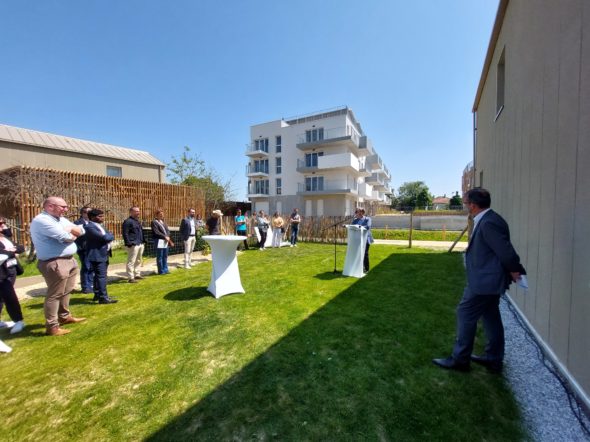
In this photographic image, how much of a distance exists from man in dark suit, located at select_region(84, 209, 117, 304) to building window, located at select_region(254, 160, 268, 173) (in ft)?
101

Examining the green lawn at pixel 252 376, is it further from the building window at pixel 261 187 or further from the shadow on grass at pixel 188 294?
the building window at pixel 261 187

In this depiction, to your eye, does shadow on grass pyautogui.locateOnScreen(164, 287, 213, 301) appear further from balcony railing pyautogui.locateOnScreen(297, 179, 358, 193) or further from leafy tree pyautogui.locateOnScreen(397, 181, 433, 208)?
leafy tree pyautogui.locateOnScreen(397, 181, 433, 208)

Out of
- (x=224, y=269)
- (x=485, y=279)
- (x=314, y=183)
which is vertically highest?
(x=314, y=183)

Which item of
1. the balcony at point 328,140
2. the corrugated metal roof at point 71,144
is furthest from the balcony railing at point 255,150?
the corrugated metal roof at point 71,144

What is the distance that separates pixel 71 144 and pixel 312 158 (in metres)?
22.0

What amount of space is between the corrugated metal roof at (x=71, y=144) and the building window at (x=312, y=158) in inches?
625

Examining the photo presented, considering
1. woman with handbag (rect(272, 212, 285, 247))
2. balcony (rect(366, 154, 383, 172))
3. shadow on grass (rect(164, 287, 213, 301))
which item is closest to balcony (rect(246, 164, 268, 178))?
balcony (rect(366, 154, 383, 172))

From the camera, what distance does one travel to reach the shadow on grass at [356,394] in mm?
1994

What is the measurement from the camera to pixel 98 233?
4.76 meters

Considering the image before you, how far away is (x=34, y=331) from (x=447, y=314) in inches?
249

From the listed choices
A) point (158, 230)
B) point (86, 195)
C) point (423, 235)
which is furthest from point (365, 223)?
point (423, 235)

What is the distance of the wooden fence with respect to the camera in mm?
8852

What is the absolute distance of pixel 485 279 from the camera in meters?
2.46

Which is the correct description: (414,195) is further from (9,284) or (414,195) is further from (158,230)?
(9,284)
